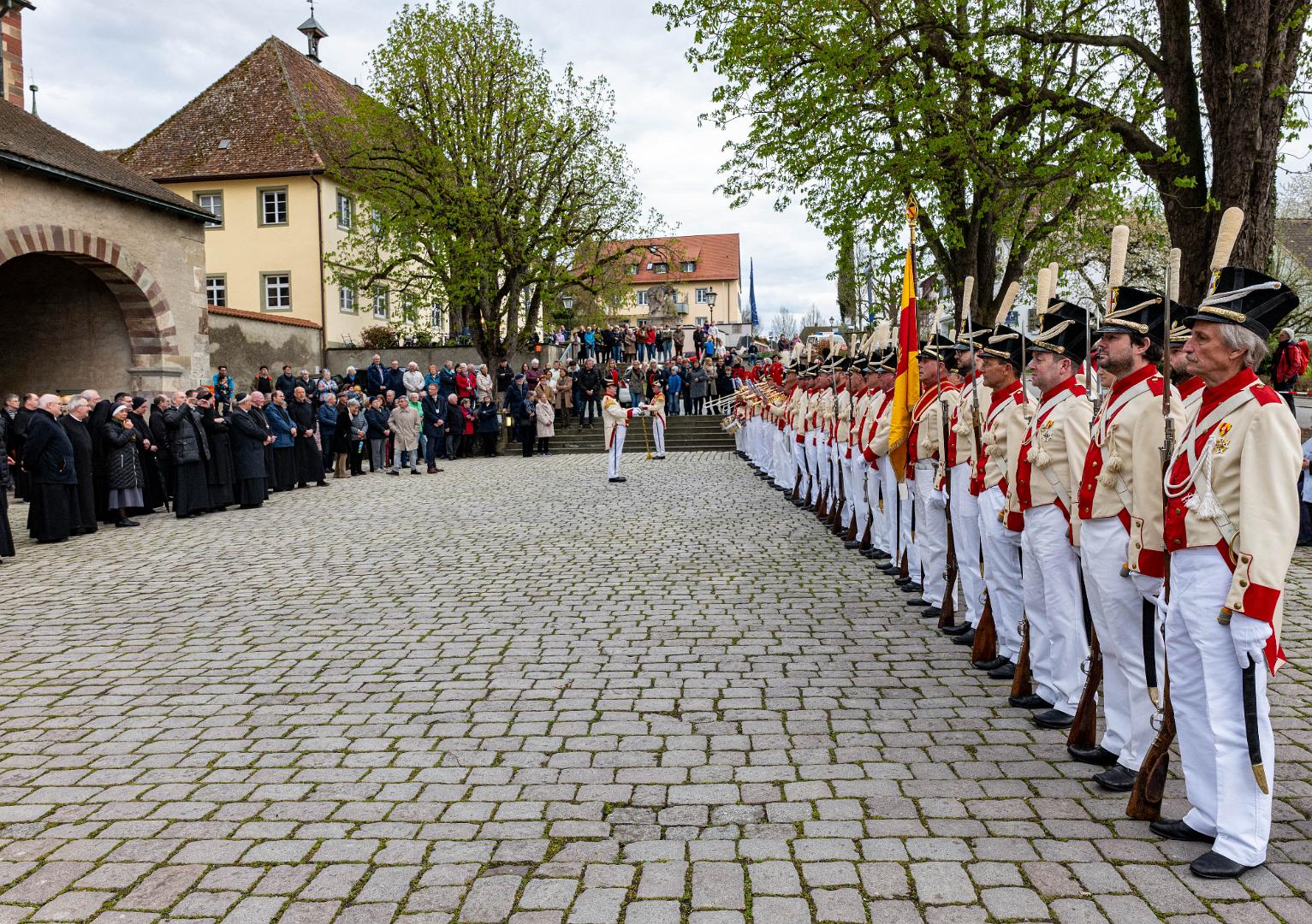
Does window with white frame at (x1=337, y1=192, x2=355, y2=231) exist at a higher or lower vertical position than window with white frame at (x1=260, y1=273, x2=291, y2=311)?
higher

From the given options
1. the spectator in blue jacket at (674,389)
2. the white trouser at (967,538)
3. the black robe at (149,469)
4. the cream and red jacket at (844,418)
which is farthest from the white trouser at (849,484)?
the spectator in blue jacket at (674,389)

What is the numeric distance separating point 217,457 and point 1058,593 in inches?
546

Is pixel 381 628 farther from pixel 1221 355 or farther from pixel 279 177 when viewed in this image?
pixel 279 177

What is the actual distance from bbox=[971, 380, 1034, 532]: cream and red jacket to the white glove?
2.15m

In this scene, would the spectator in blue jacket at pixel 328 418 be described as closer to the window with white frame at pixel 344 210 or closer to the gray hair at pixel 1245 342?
the gray hair at pixel 1245 342

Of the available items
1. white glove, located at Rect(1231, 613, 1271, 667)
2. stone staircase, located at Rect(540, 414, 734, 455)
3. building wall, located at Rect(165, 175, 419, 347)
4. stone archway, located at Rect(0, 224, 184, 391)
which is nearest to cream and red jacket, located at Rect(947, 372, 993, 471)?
white glove, located at Rect(1231, 613, 1271, 667)

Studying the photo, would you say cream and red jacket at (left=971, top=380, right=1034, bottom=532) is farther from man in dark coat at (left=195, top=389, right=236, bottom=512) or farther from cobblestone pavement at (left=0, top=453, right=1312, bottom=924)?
man in dark coat at (left=195, top=389, right=236, bottom=512)

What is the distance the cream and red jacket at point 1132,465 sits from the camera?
170 inches

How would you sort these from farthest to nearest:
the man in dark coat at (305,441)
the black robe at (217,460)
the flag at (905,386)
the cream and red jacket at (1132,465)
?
the man in dark coat at (305,441), the black robe at (217,460), the flag at (905,386), the cream and red jacket at (1132,465)

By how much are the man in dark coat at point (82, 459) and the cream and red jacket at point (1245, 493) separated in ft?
44.0

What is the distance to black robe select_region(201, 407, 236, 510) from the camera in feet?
52.6

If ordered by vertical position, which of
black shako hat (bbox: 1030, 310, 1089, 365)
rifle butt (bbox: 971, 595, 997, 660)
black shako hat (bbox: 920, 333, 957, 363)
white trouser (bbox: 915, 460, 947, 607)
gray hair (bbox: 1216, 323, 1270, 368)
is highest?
black shako hat (bbox: 920, 333, 957, 363)

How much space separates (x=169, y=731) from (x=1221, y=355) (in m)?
5.36

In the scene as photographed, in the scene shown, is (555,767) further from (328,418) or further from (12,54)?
(12,54)
